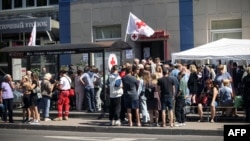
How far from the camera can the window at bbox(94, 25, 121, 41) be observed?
2617 centimetres

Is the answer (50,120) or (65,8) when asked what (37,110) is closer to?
(50,120)

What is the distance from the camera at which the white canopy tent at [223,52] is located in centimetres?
1669

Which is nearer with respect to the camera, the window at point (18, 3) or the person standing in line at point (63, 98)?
the person standing in line at point (63, 98)

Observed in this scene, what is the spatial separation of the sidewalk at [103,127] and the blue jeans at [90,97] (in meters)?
0.44

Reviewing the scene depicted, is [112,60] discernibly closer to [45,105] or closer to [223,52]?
[45,105]

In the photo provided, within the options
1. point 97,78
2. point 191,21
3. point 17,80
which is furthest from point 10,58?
point 191,21

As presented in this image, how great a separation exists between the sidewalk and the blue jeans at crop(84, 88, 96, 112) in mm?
444

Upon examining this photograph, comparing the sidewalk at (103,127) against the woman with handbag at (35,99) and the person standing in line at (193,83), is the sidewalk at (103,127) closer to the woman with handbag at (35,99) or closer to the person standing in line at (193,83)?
the woman with handbag at (35,99)

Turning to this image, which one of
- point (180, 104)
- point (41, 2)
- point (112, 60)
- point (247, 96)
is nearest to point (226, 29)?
point (112, 60)

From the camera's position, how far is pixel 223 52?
17000 mm

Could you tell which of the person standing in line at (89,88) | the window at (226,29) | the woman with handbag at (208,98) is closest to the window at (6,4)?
the window at (226,29)

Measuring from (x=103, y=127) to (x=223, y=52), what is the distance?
5.15 meters

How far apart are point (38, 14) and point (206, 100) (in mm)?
17160

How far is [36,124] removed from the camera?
16.6 metres
